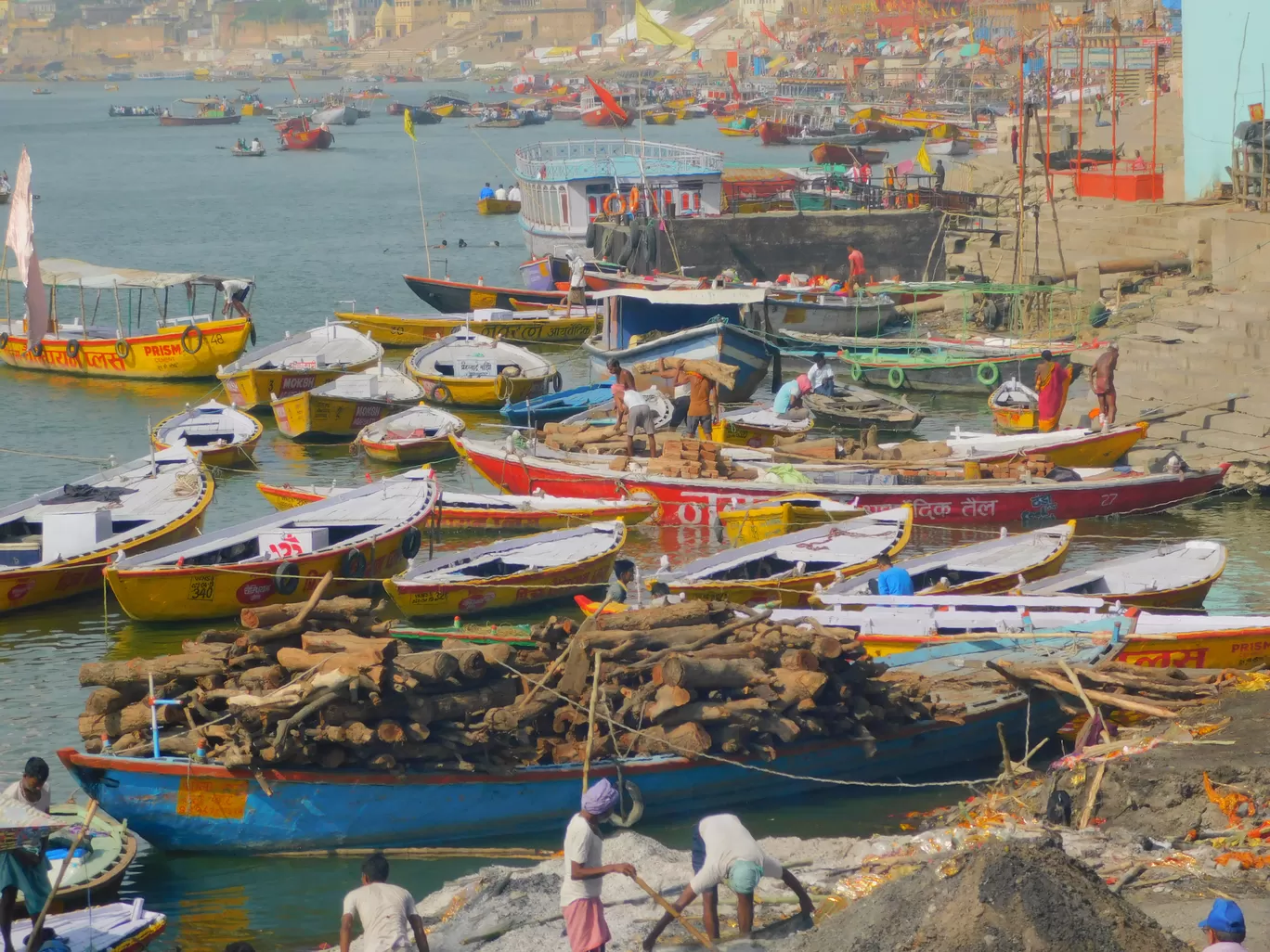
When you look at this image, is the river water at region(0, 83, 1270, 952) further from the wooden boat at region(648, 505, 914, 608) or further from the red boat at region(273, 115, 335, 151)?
the red boat at region(273, 115, 335, 151)

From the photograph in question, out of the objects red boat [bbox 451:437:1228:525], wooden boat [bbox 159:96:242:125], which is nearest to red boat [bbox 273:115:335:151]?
wooden boat [bbox 159:96:242:125]

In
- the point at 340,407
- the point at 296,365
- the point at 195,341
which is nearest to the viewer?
the point at 340,407

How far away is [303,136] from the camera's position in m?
124

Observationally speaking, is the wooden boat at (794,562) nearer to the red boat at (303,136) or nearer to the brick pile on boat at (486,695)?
the brick pile on boat at (486,695)

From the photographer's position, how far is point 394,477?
876 inches

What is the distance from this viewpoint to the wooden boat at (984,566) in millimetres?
17828

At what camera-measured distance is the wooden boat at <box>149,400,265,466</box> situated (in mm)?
26812

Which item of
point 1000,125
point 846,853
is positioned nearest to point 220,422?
point 846,853

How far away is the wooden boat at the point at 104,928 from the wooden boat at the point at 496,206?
63.9 metres

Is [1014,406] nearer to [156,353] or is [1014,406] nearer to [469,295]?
[469,295]

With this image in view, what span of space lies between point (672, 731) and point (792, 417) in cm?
1365

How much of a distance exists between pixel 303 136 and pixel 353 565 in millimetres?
109446

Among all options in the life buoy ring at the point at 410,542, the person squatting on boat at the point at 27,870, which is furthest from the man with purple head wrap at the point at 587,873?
the life buoy ring at the point at 410,542

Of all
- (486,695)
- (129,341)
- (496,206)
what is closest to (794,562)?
(486,695)
